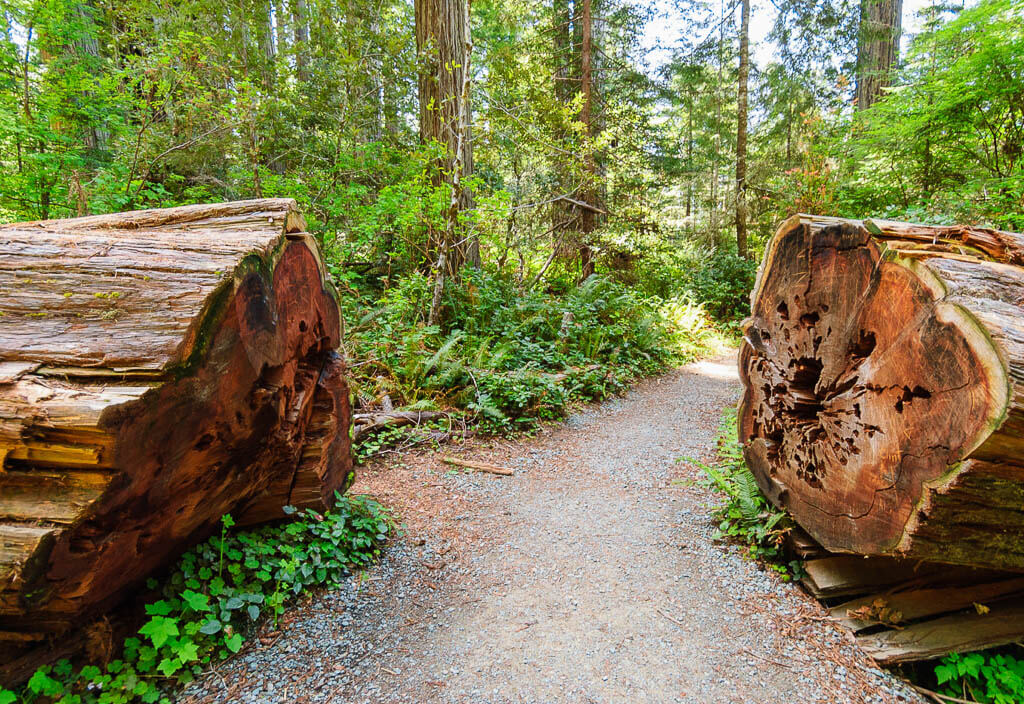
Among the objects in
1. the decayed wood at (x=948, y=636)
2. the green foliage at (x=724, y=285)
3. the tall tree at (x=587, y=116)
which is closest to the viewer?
the decayed wood at (x=948, y=636)

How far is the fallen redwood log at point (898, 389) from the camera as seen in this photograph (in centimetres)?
175

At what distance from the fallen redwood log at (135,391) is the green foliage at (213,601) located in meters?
0.16

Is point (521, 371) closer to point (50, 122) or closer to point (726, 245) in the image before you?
point (50, 122)

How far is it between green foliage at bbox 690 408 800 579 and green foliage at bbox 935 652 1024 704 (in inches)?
30.4

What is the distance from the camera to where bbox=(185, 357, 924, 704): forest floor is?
222 centimetres

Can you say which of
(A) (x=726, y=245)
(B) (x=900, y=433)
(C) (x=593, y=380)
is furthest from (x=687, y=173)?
(B) (x=900, y=433)

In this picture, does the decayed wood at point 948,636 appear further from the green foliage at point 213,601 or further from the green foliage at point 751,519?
the green foliage at point 213,601

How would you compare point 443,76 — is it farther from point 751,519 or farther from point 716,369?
point 751,519

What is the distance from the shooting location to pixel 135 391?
1702 millimetres

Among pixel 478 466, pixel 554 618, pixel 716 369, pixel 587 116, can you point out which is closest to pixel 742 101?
pixel 587 116

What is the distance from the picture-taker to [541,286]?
9820 mm

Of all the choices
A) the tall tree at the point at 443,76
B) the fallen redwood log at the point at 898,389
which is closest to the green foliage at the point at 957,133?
the fallen redwood log at the point at 898,389

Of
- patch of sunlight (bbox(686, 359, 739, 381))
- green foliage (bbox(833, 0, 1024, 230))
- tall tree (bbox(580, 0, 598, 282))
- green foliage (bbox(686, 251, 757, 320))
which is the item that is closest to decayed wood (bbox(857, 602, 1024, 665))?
green foliage (bbox(833, 0, 1024, 230))

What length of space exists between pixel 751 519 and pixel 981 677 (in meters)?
1.29
